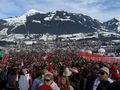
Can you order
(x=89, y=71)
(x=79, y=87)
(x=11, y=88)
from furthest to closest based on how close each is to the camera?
(x=11, y=88)
(x=89, y=71)
(x=79, y=87)

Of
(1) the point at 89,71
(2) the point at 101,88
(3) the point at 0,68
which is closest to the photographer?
(2) the point at 101,88

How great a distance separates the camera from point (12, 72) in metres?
17.6

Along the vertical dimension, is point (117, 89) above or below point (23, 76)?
above

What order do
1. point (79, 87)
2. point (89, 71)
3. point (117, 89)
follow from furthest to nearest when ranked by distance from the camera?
point (89, 71) → point (79, 87) → point (117, 89)

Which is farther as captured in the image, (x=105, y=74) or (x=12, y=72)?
(x=12, y=72)

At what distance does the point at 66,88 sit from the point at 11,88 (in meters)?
6.75

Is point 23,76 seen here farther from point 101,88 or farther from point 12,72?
point 101,88

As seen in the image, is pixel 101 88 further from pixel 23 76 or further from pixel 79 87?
pixel 23 76

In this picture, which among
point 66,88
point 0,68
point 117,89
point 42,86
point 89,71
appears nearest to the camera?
point 117,89

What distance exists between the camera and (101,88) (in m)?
10.1

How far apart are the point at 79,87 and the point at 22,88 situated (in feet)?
7.57

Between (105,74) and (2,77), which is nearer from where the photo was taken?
(105,74)

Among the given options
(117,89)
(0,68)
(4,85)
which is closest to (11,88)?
(4,85)

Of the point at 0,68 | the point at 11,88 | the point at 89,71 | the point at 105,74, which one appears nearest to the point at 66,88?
the point at 105,74
